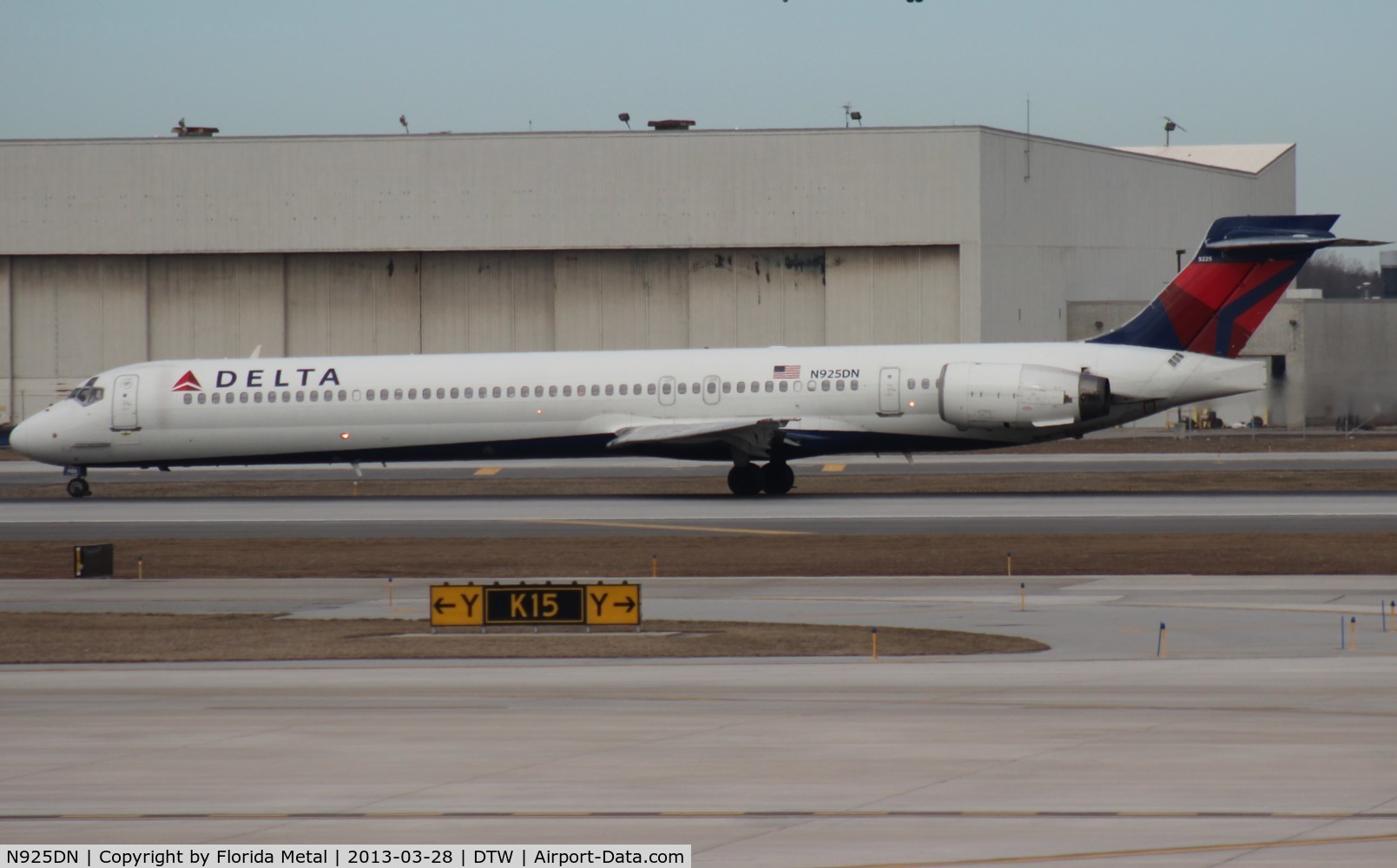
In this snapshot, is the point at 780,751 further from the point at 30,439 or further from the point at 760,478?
the point at 30,439

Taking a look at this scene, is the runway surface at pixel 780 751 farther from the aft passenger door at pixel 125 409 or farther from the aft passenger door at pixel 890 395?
the aft passenger door at pixel 125 409

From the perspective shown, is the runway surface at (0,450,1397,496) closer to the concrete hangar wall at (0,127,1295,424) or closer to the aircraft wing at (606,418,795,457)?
the aircraft wing at (606,418,795,457)

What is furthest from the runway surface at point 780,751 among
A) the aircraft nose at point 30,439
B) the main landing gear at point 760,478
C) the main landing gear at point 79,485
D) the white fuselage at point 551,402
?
the main landing gear at point 79,485

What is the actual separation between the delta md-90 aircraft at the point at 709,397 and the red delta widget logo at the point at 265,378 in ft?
0.14

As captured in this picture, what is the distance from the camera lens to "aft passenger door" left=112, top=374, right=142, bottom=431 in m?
44.7

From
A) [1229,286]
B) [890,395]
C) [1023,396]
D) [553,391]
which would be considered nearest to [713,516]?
[890,395]

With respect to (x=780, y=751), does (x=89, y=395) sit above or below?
above

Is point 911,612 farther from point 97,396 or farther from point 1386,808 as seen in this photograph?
point 97,396

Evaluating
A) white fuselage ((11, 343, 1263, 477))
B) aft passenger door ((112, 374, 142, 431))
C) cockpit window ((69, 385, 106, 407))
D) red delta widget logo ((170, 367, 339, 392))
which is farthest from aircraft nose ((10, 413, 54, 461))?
red delta widget logo ((170, 367, 339, 392))

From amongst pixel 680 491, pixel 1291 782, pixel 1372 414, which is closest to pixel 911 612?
pixel 1291 782

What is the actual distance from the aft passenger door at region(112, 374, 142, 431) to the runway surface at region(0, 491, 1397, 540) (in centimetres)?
222

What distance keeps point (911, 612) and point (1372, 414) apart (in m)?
45.0

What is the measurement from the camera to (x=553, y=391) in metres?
42.5

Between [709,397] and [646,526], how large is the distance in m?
7.07
